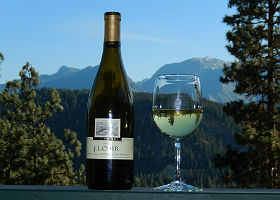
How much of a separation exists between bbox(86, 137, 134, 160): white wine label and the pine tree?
1149 cm

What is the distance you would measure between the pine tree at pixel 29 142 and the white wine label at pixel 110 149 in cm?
1149

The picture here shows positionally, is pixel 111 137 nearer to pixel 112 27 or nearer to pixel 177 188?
pixel 177 188

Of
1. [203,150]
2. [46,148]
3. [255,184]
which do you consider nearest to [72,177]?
[46,148]

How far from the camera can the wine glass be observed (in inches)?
58.0

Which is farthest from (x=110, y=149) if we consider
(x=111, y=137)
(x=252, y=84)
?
(x=252, y=84)

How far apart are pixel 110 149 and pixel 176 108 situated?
0.27 metres

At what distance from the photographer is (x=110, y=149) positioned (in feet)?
4.58

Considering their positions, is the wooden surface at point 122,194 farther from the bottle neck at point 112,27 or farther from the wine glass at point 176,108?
the bottle neck at point 112,27

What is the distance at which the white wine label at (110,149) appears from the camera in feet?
4.58

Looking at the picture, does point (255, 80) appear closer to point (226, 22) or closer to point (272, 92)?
point (272, 92)

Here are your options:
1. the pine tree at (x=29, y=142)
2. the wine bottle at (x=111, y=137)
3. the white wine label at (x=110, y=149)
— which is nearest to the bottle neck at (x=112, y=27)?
the wine bottle at (x=111, y=137)

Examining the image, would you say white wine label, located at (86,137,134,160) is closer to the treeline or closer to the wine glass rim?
the wine glass rim

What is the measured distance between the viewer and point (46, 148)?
14.1 metres

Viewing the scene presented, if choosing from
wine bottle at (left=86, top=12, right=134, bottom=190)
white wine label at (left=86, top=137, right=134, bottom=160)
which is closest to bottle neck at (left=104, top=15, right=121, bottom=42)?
wine bottle at (left=86, top=12, right=134, bottom=190)
